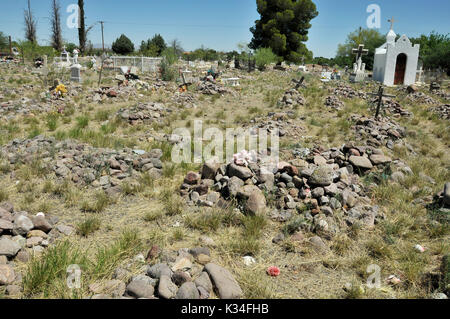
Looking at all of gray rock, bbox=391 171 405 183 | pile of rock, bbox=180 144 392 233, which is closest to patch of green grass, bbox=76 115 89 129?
pile of rock, bbox=180 144 392 233

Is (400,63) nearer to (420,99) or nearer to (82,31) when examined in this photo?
(420,99)

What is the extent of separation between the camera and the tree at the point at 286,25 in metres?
39.7

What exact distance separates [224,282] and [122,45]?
53.0 m

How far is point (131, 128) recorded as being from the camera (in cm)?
975

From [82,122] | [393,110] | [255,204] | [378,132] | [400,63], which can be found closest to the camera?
[255,204]

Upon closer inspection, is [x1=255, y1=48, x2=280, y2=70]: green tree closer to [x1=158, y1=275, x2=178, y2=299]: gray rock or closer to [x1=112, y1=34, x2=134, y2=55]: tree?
[x1=112, y1=34, x2=134, y2=55]: tree

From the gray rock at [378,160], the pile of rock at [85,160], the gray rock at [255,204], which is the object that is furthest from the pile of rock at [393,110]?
the pile of rock at [85,160]

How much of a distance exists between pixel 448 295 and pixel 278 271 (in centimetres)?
166

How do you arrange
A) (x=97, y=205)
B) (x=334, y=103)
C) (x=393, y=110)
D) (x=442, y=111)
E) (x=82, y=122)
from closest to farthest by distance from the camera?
(x=97, y=205) < (x=82, y=122) < (x=393, y=110) < (x=442, y=111) < (x=334, y=103)

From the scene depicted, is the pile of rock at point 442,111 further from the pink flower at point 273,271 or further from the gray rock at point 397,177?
the pink flower at point 273,271

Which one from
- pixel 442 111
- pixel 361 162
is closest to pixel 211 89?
pixel 442 111

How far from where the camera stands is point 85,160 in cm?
607
